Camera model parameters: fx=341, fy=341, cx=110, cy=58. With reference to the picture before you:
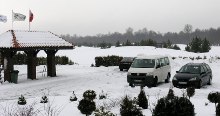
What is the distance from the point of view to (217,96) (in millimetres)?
12453

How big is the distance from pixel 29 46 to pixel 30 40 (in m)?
1.54

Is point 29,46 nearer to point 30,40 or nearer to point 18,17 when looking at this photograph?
point 30,40

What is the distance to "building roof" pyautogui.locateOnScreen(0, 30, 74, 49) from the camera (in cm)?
2550

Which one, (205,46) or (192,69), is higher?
(205,46)

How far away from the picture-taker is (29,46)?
26094 millimetres

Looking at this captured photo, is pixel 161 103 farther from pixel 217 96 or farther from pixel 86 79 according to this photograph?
pixel 86 79

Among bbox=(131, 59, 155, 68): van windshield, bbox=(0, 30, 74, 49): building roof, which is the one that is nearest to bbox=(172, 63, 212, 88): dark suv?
bbox=(131, 59, 155, 68): van windshield

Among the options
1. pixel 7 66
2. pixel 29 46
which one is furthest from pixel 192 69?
pixel 7 66

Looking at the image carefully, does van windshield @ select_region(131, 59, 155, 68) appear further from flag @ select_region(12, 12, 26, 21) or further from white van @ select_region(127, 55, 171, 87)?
flag @ select_region(12, 12, 26, 21)

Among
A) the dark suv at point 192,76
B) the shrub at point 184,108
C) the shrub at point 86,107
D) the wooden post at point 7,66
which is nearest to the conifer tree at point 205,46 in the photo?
the dark suv at point 192,76

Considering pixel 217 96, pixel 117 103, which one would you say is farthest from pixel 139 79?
pixel 217 96

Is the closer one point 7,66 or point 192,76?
point 192,76

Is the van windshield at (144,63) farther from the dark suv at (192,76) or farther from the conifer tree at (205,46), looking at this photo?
the conifer tree at (205,46)

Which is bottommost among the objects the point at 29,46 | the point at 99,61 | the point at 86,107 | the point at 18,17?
the point at 86,107
